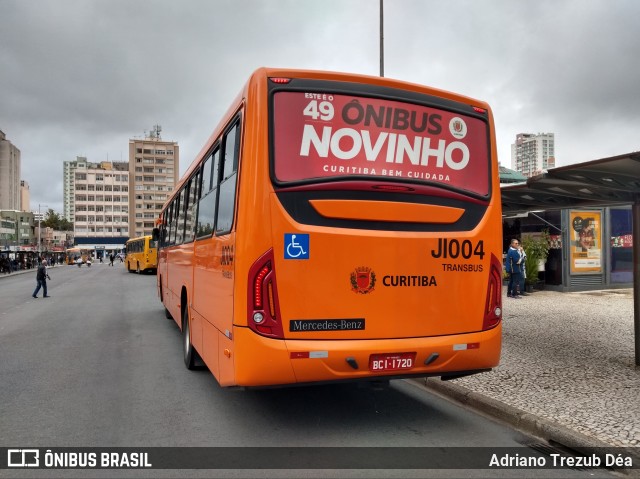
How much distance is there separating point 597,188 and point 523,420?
4.02m

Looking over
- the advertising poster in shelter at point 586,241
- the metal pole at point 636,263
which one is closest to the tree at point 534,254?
the advertising poster in shelter at point 586,241

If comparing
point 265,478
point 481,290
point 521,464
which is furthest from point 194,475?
point 481,290

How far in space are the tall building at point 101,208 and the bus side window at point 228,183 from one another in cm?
13710

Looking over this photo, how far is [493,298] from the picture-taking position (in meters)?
4.95

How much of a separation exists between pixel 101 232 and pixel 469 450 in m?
143

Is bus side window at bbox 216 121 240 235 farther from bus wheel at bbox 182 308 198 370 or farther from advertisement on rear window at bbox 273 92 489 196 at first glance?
bus wheel at bbox 182 308 198 370

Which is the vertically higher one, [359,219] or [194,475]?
[359,219]

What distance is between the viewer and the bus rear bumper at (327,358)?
13.6 ft

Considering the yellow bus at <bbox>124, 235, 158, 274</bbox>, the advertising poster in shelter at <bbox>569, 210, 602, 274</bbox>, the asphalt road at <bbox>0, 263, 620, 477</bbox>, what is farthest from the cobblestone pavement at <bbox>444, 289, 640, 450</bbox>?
the yellow bus at <bbox>124, 235, 158, 274</bbox>

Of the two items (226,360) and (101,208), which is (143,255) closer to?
(226,360)

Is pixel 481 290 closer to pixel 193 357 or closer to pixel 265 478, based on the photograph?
pixel 265 478

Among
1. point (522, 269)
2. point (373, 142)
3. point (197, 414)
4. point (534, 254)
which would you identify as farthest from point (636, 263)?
point (534, 254)

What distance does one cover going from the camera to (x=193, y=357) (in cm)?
721

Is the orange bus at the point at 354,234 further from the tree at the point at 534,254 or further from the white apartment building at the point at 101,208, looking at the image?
the white apartment building at the point at 101,208
